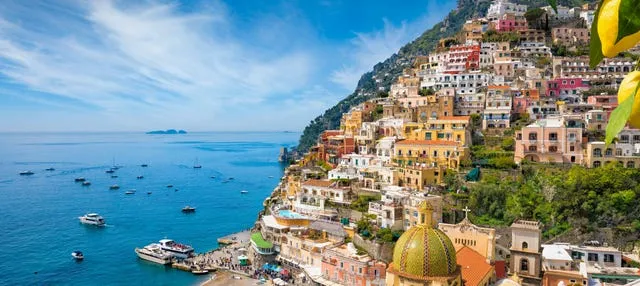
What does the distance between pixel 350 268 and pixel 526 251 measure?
9.78 metres

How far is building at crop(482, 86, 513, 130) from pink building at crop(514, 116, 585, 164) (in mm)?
5221

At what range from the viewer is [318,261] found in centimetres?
3112

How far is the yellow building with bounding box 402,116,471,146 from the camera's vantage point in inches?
1479

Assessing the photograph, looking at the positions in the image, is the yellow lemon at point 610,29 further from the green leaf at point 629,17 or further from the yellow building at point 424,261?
the yellow building at point 424,261

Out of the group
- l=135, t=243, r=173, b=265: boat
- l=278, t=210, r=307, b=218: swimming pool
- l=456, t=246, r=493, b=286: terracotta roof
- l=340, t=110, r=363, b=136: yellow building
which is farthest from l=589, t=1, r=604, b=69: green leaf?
l=340, t=110, r=363, b=136: yellow building

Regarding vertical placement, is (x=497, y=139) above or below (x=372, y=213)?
above

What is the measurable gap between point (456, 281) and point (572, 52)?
41.6 meters

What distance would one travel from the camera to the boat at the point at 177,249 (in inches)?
1489

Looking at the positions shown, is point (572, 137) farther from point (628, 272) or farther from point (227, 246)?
point (227, 246)

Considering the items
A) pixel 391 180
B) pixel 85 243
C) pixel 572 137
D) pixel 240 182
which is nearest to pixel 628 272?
pixel 572 137

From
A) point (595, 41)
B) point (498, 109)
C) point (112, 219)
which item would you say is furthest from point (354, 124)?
point (595, 41)

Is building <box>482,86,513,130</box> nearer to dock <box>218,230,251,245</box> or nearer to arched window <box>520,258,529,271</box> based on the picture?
arched window <box>520,258,529,271</box>

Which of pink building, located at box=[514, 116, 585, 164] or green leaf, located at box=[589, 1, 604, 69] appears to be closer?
green leaf, located at box=[589, 1, 604, 69]

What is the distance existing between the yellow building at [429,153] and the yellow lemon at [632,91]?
1372 inches
